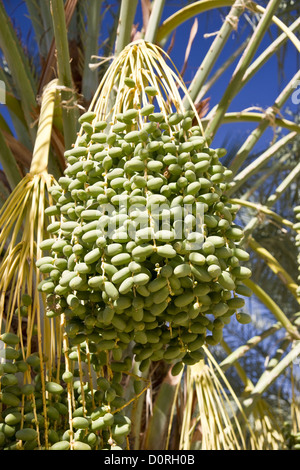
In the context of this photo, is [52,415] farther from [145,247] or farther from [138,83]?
[138,83]

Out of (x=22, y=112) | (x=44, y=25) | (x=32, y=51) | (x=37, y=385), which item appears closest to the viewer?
(x=37, y=385)

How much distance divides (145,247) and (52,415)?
32cm

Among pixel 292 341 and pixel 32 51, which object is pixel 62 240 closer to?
pixel 292 341

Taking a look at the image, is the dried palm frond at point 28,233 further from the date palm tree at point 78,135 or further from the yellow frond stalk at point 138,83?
the yellow frond stalk at point 138,83

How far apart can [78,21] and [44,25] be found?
0.15 m

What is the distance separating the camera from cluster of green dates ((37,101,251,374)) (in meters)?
0.80

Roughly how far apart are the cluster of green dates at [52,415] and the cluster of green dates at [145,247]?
0.24 feet

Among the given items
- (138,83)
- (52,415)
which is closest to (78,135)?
(138,83)

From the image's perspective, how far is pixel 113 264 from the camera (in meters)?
0.81

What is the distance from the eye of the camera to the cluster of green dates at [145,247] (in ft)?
2.62

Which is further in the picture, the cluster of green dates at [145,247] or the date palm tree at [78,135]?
the date palm tree at [78,135]

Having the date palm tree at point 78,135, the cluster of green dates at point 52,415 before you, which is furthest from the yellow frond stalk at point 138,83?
the cluster of green dates at point 52,415

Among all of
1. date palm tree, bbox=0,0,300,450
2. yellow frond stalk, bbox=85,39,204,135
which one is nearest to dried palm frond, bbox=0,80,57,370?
date palm tree, bbox=0,0,300,450
